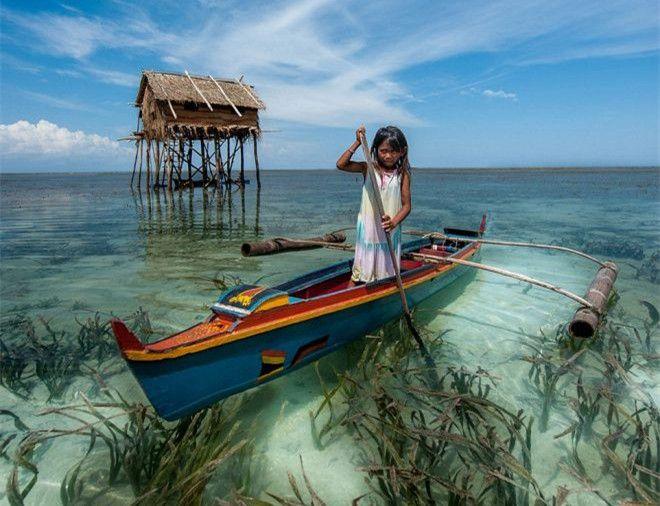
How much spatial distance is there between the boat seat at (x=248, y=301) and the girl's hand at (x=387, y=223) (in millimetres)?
1360

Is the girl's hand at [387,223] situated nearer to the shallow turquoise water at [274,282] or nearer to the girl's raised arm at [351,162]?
the girl's raised arm at [351,162]

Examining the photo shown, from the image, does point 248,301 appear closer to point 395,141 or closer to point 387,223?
point 387,223

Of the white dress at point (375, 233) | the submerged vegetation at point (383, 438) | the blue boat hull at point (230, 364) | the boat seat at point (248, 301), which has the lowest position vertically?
the submerged vegetation at point (383, 438)

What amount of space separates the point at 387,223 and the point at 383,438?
2251 mm

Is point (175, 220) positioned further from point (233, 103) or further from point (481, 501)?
point (481, 501)

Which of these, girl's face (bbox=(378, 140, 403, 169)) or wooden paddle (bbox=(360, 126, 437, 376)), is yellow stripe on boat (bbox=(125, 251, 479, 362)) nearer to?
wooden paddle (bbox=(360, 126, 437, 376))

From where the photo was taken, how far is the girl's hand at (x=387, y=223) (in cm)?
453

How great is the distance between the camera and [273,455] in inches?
142

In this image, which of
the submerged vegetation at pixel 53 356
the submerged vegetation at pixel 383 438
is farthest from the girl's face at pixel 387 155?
the submerged vegetation at pixel 53 356

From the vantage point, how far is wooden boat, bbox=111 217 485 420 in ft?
10.2

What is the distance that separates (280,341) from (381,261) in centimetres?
Answer: 176

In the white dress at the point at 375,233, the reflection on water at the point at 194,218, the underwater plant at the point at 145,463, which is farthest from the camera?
the reflection on water at the point at 194,218

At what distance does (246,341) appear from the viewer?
11.6ft

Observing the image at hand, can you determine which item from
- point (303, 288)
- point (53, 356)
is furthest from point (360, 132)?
point (53, 356)
